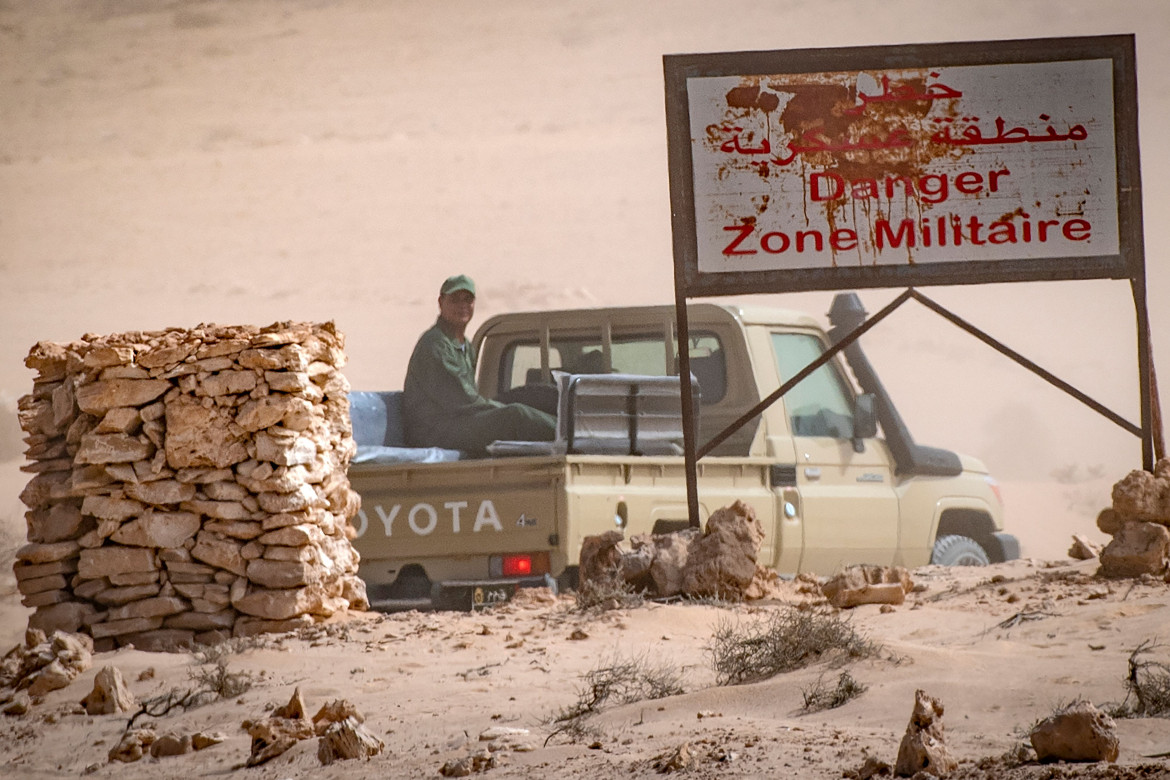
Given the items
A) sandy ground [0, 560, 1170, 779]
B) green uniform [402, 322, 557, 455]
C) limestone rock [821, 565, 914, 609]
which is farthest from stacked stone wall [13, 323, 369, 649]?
limestone rock [821, 565, 914, 609]

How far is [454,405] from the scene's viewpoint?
30.9ft

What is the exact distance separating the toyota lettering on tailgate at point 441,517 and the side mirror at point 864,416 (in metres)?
2.69

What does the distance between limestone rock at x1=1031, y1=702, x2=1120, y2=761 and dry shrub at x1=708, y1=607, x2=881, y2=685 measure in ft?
6.57

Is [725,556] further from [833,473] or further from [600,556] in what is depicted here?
[833,473]

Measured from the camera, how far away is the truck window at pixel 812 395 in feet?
32.8

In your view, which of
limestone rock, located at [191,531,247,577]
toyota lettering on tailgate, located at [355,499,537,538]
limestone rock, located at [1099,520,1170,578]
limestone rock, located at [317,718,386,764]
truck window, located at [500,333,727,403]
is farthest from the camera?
truck window, located at [500,333,727,403]

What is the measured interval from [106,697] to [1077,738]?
4416 millimetres

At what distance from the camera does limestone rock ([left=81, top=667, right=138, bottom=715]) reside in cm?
617

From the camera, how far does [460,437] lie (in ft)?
30.8

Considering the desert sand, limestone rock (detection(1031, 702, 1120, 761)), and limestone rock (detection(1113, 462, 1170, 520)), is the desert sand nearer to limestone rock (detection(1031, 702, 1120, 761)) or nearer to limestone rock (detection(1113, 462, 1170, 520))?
limestone rock (detection(1113, 462, 1170, 520))

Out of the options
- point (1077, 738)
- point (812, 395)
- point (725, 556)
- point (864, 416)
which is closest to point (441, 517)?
point (725, 556)

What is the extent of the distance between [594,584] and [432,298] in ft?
97.0

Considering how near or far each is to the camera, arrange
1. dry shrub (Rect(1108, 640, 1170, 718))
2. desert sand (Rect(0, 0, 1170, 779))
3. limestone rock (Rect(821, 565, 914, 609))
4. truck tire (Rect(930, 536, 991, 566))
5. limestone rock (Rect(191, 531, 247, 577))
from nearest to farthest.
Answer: dry shrub (Rect(1108, 640, 1170, 718))
limestone rock (Rect(191, 531, 247, 577))
limestone rock (Rect(821, 565, 914, 609))
truck tire (Rect(930, 536, 991, 566))
desert sand (Rect(0, 0, 1170, 779))

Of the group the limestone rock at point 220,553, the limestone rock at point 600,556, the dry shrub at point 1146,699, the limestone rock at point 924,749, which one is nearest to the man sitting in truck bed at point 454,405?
the limestone rock at point 600,556
